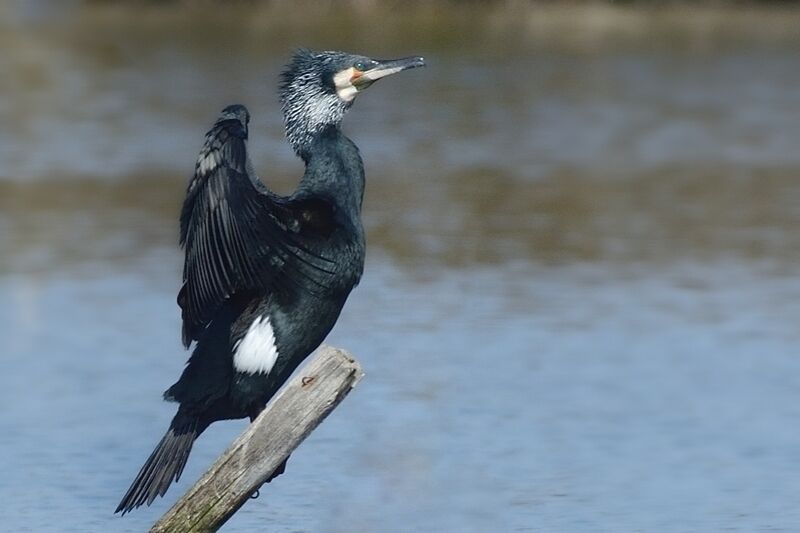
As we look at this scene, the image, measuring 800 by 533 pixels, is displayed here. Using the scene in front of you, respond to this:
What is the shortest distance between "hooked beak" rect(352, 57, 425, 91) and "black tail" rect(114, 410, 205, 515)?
1.19 meters

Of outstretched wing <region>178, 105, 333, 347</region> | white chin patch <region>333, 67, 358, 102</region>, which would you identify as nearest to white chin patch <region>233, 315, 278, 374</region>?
outstretched wing <region>178, 105, 333, 347</region>

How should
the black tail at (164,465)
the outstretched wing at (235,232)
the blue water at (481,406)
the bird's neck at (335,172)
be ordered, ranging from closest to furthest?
1. the outstretched wing at (235,232)
2. the black tail at (164,465)
3. the bird's neck at (335,172)
4. the blue water at (481,406)

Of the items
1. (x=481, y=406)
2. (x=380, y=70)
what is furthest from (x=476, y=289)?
(x=380, y=70)

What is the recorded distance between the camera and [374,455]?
241 inches

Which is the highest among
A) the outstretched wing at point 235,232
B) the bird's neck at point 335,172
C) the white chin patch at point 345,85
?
the white chin patch at point 345,85

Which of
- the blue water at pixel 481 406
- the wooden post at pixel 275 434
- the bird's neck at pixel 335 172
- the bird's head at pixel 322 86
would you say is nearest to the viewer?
the wooden post at pixel 275 434

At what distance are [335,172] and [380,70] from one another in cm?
48

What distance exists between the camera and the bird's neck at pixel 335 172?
15.5 feet

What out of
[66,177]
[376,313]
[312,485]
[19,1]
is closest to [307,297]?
[312,485]

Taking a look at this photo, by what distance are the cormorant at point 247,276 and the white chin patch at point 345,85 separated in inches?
9.6

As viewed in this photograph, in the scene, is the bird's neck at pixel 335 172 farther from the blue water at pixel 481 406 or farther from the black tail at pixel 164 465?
the blue water at pixel 481 406

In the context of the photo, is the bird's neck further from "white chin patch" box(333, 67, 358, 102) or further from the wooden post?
the wooden post

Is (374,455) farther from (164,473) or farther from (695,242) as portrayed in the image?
(695,242)

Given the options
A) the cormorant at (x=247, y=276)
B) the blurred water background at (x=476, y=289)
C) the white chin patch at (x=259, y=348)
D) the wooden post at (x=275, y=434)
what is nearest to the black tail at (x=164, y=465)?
the cormorant at (x=247, y=276)
